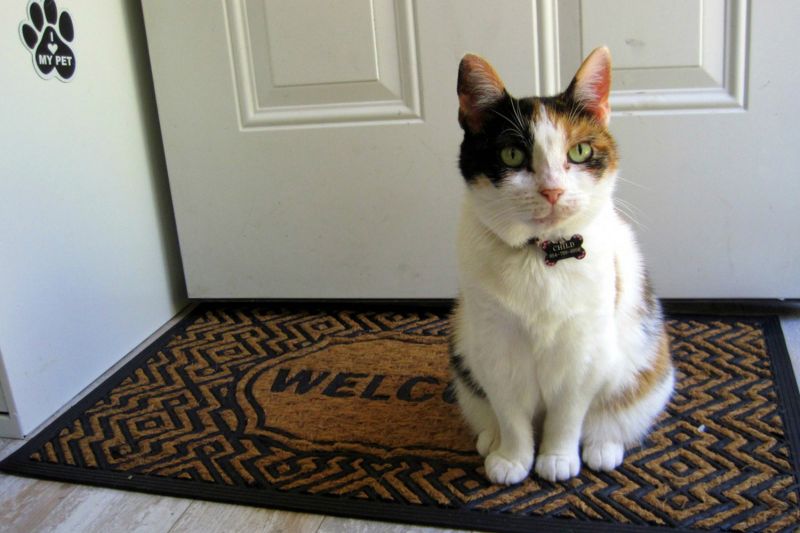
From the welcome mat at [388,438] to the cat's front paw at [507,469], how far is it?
0.6 inches

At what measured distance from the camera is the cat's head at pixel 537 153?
0.99m

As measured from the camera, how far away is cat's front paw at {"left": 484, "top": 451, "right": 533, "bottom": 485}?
1.15 m

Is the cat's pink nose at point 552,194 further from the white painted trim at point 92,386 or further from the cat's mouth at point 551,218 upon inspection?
Answer: the white painted trim at point 92,386

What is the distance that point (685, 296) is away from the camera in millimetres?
1697

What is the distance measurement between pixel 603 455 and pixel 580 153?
0.49m

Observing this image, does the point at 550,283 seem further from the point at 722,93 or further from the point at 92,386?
the point at 92,386

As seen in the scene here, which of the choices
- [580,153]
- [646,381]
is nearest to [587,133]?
[580,153]

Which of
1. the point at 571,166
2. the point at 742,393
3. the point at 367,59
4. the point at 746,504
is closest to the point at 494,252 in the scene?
the point at 571,166

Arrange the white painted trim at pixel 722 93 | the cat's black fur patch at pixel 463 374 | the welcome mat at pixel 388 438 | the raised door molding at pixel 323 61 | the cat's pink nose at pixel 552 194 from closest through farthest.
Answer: the cat's pink nose at pixel 552 194 → the welcome mat at pixel 388 438 → the cat's black fur patch at pixel 463 374 → the white painted trim at pixel 722 93 → the raised door molding at pixel 323 61

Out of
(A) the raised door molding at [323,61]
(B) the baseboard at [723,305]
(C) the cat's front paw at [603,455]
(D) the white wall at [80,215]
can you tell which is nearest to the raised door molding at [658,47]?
(A) the raised door molding at [323,61]

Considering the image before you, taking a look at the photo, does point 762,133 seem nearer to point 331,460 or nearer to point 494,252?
point 494,252

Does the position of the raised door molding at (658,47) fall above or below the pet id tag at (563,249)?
above

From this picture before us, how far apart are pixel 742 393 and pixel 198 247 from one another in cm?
129

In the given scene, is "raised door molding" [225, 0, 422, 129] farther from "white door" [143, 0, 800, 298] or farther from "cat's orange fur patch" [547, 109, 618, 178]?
"cat's orange fur patch" [547, 109, 618, 178]
